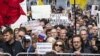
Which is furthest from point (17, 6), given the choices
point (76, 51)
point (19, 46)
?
point (76, 51)

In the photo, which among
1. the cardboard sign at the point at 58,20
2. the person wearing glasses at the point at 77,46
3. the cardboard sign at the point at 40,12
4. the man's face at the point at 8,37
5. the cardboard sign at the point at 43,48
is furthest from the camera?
the cardboard sign at the point at 58,20

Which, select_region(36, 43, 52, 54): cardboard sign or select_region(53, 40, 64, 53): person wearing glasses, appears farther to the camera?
select_region(53, 40, 64, 53): person wearing glasses

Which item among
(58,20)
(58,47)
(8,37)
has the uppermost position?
(8,37)

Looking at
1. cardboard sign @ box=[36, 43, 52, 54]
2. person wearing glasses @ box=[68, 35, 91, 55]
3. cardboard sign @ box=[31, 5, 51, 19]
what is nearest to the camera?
cardboard sign @ box=[36, 43, 52, 54]

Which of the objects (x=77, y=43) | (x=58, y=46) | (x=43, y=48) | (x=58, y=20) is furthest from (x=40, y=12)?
(x=43, y=48)

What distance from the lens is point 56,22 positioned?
65.1 feet

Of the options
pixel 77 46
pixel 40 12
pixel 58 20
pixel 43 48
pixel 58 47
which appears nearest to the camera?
pixel 43 48

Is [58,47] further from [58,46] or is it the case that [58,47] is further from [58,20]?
[58,20]

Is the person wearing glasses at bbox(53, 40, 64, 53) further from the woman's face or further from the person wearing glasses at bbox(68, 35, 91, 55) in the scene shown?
the person wearing glasses at bbox(68, 35, 91, 55)

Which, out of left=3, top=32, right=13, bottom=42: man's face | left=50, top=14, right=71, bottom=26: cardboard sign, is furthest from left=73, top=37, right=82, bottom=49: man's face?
left=50, top=14, right=71, bottom=26: cardboard sign

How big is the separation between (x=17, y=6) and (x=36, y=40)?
104 cm

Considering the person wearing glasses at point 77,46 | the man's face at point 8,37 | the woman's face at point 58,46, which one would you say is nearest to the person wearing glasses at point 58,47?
the woman's face at point 58,46

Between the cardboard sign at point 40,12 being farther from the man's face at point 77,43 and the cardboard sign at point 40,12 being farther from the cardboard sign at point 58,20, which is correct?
the man's face at point 77,43

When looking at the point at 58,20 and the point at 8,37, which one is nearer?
the point at 8,37
